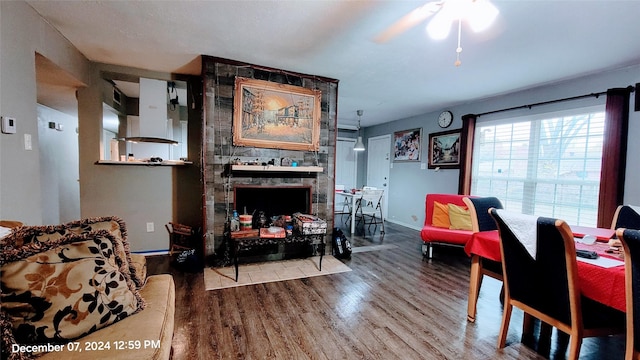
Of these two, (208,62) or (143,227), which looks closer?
(208,62)

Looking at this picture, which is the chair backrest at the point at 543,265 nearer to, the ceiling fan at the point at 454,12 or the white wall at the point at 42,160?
the ceiling fan at the point at 454,12

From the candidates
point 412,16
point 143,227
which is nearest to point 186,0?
point 412,16

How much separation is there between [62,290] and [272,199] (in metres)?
2.32

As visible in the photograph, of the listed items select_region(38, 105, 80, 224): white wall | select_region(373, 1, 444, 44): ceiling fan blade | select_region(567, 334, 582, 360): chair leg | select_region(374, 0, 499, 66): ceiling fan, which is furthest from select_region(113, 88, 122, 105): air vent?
select_region(567, 334, 582, 360): chair leg

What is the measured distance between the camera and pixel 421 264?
10.9 ft

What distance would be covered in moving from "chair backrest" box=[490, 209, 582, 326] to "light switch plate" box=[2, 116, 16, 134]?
3150 mm

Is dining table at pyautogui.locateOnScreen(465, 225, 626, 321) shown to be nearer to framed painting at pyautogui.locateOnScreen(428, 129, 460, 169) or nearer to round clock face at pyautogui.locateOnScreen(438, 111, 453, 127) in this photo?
framed painting at pyautogui.locateOnScreen(428, 129, 460, 169)

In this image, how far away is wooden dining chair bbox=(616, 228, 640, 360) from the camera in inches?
41.5

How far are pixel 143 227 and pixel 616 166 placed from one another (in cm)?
541

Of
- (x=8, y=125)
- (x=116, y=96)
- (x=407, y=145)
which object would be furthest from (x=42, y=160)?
(x=407, y=145)

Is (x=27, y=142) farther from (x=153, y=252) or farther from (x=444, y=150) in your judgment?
(x=444, y=150)

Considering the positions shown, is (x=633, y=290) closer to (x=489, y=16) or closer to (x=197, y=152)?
(x=489, y=16)

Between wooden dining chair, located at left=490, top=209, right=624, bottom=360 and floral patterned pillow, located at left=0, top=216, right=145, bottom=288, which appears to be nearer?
floral patterned pillow, located at left=0, top=216, right=145, bottom=288

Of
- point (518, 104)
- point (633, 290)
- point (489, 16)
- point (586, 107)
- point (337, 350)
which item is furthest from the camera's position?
point (518, 104)
